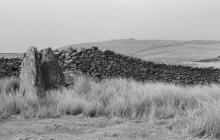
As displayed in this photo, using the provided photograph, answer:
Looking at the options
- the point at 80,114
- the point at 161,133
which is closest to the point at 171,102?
the point at 80,114

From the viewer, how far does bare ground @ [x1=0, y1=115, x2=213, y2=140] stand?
6.42 m

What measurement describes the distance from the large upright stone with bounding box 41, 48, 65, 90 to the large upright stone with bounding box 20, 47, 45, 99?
0.48m

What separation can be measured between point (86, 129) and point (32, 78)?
16.7ft

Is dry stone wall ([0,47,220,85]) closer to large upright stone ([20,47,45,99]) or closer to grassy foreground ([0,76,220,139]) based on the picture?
large upright stone ([20,47,45,99])

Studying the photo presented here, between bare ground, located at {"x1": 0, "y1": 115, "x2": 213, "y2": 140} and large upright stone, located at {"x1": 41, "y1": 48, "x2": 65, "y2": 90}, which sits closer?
bare ground, located at {"x1": 0, "y1": 115, "x2": 213, "y2": 140}

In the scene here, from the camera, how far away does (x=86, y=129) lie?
7.12 metres

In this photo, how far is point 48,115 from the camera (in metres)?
8.50

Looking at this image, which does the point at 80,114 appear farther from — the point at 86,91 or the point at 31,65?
the point at 31,65

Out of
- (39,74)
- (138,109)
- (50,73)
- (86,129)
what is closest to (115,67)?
(50,73)

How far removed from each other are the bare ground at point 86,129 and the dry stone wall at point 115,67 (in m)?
8.71

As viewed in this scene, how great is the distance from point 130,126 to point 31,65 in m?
6.09

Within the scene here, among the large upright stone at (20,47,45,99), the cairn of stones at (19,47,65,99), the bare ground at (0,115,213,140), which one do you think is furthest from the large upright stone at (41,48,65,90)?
the bare ground at (0,115,213,140)

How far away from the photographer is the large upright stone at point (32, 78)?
11375 millimetres

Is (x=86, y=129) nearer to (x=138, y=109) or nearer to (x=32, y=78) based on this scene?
(x=138, y=109)
